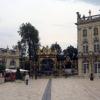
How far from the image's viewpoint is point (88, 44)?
6975 cm

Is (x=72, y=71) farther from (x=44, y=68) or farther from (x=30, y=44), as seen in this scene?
(x=30, y=44)

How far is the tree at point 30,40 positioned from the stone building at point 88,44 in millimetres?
16641

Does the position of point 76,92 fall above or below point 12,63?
below

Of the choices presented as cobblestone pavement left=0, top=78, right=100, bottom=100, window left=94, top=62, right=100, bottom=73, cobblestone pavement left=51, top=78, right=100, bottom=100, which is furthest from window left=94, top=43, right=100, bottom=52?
cobblestone pavement left=0, top=78, right=100, bottom=100

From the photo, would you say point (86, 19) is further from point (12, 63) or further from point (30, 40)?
point (12, 63)

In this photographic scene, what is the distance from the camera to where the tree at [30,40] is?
84625 mm

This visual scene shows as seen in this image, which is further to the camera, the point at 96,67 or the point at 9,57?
the point at 9,57

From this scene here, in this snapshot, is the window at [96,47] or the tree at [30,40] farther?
the tree at [30,40]

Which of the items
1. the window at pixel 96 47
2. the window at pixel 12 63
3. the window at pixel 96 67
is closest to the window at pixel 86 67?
the window at pixel 96 67

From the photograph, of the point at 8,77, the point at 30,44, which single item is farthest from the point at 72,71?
the point at 8,77

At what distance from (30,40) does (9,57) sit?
6.66m

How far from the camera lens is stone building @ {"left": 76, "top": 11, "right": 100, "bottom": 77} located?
2689 inches

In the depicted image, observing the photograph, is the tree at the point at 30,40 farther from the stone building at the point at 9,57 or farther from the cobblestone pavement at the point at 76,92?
the cobblestone pavement at the point at 76,92

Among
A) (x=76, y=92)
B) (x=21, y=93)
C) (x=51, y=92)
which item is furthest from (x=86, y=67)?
(x=21, y=93)
